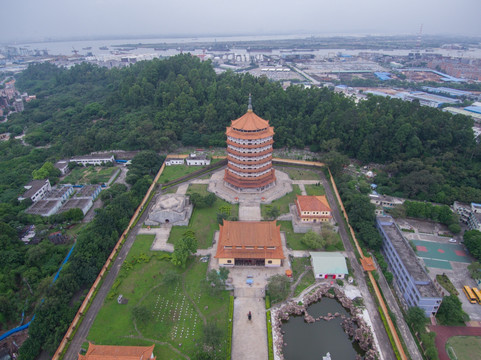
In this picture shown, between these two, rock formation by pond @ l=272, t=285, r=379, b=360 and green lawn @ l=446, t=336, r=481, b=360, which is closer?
green lawn @ l=446, t=336, r=481, b=360

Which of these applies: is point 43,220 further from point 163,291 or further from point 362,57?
point 362,57

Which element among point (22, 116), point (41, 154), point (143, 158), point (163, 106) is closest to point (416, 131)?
point (143, 158)

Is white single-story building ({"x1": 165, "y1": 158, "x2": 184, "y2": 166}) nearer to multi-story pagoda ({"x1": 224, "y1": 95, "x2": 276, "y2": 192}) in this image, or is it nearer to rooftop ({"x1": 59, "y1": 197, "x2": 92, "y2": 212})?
multi-story pagoda ({"x1": 224, "y1": 95, "x2": 276, "y2": 192})

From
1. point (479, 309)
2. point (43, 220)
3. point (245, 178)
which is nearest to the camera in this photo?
point (479, 309)

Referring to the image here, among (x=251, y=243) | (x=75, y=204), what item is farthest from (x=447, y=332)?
(x=75, y=204)

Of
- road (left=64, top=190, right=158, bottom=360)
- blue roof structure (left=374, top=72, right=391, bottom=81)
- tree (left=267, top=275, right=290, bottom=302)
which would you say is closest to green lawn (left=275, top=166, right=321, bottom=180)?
tree (left=267, top=275, right=290, bottom=302)

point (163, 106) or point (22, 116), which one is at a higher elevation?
point (163, 106)

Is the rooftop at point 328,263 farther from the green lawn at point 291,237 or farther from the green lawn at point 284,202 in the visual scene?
the green lawn at point 284,202
